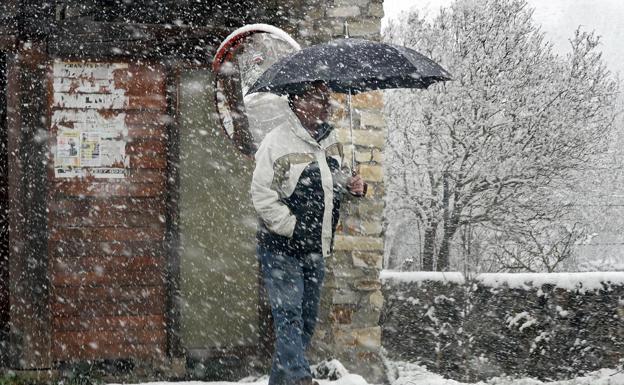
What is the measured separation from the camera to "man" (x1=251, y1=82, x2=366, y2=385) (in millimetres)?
4254

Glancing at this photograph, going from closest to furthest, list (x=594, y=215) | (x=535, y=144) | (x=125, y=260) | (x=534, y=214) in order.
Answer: (x=125, y=260)
(x=535, y=144)
(x=534, y=214)
(x=594, y=215)

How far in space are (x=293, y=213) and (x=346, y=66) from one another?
96 cm

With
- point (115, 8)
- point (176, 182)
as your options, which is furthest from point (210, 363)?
point (115, 8)

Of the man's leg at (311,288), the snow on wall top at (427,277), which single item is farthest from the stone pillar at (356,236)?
the snow on wall top at (427,277)

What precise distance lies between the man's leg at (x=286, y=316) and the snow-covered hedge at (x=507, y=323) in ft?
14.3

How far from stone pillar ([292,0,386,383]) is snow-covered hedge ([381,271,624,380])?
279 cm

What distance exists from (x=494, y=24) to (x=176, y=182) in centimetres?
1354

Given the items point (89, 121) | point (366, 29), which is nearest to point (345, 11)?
point (366, 29)

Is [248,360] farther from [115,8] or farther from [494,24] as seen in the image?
[494,24]

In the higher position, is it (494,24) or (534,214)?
(494,24)

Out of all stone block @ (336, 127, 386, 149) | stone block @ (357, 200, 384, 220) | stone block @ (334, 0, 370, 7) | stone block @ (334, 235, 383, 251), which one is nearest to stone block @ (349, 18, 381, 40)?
stone block @ (334, 0, 370, 7)

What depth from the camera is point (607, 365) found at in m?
7.77

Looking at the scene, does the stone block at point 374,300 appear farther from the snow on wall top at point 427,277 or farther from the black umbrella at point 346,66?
the snow on wall top at point 427,277

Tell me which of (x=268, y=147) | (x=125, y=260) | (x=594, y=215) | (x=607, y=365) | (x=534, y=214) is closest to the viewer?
Result: (x=268, y=147)
